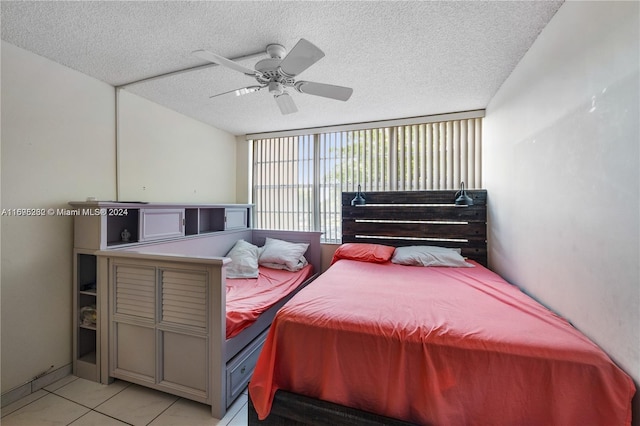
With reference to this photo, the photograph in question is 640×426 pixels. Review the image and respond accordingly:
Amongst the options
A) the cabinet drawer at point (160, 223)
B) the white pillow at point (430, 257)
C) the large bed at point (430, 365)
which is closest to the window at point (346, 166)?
the white pillow at point (430, 257)

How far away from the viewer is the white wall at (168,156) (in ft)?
8.43

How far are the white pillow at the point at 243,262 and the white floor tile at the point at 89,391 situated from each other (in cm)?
126

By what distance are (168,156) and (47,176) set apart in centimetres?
114

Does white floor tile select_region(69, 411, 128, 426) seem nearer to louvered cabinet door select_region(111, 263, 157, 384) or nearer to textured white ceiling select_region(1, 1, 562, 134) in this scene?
louvered cabinet door select_region(111, 263, 157, 384)

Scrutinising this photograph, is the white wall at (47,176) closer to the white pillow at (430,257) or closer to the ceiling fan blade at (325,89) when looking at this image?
the ceiling fan blade at (325,89)

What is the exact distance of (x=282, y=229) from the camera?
4.00 m

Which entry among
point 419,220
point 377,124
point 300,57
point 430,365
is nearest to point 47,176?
point 300,57

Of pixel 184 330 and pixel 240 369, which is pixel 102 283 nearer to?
pixel 184 330

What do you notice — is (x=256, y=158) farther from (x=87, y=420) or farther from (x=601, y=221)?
(x=601, y=221)

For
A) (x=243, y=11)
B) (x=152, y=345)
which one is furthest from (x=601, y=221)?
(x=152, y=345)

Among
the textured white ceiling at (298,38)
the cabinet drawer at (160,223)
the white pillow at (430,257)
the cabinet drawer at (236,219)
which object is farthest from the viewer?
the cabinet drawer at (236,219)

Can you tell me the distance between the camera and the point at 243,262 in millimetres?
3025

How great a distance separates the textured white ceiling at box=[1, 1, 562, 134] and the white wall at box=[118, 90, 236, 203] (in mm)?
286

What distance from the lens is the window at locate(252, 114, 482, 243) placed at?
3258 mm
